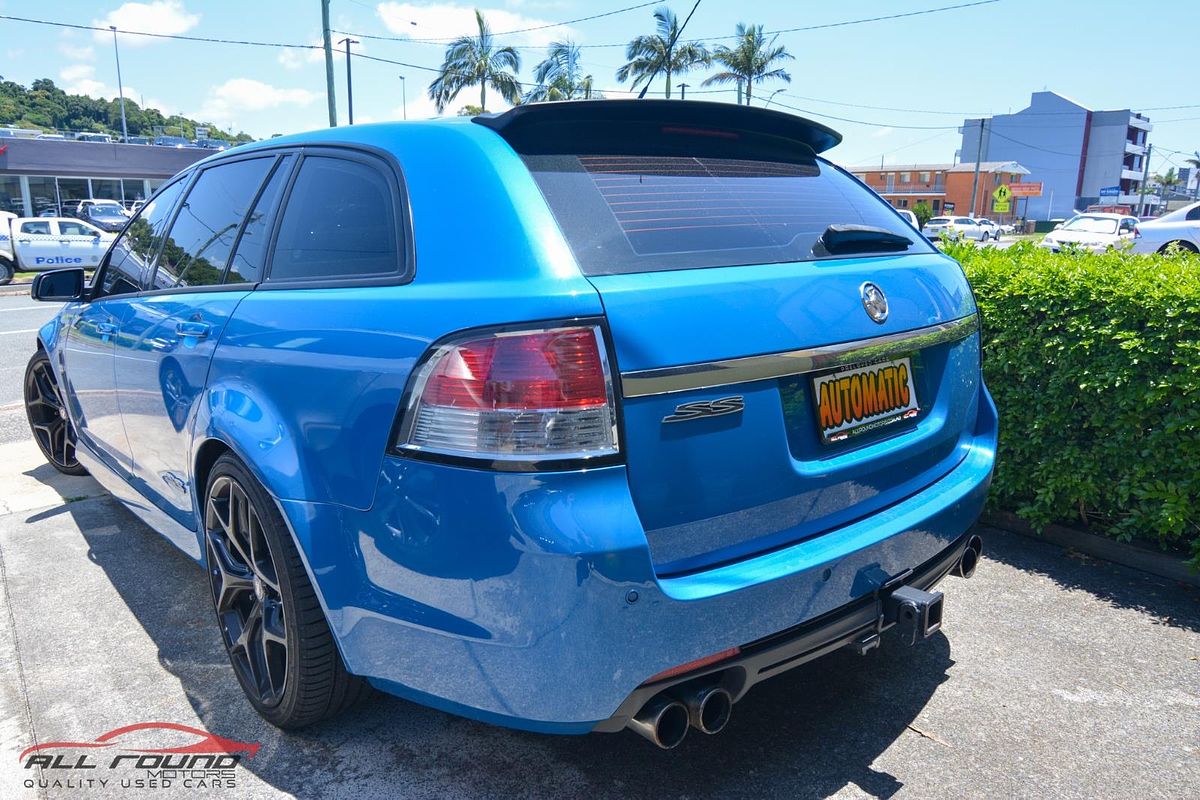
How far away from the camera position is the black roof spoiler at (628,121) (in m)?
2.14

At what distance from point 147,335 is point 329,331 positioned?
1378 millimetres

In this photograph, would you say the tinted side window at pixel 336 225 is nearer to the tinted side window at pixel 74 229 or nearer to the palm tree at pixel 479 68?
the tinted side window at pixel 74 229

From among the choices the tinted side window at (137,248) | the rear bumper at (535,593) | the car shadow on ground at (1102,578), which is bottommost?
the car shadow on ground at (1102,578)

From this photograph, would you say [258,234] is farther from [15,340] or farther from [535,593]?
[15,340]

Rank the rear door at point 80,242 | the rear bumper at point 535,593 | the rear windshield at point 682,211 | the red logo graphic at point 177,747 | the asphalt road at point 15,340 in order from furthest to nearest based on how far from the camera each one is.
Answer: the rear door at point 80,242, the asphalt road at point 15,340, the red logo graphic at point 177,747, the rear windshield at point 682,211, the rear bumper at point 535,593

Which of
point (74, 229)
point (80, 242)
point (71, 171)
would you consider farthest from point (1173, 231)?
point (71, 171)

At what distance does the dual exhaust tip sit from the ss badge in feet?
2.03

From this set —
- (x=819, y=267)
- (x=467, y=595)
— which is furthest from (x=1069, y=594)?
(x=467, y=595)

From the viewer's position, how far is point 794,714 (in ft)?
8.60

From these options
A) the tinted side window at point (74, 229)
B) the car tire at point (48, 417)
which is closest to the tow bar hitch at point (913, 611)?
the car tire at point (48, 417)

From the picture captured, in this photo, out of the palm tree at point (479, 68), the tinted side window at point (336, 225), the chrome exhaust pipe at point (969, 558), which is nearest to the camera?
the tinted side window at point (336, 225)

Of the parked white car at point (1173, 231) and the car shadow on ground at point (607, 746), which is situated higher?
the parked white car at point (1173, 231)

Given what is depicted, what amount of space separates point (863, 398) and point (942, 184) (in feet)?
269

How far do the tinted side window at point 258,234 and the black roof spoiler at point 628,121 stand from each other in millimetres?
867
